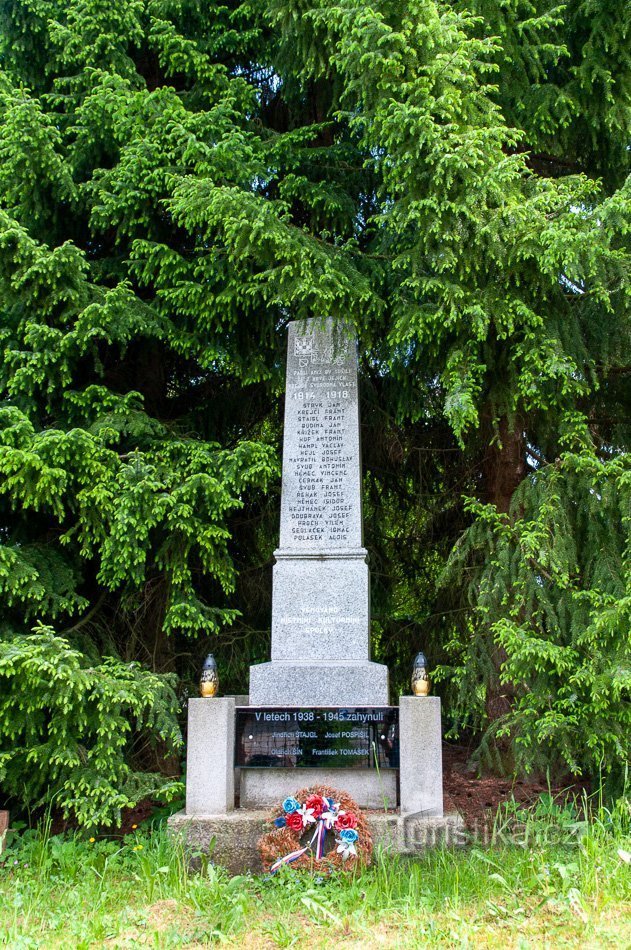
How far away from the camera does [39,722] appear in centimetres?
545

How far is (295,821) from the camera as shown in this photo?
4969 millimetres

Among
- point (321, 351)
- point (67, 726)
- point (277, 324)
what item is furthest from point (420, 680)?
point (277, 324)

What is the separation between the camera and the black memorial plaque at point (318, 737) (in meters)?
5.50

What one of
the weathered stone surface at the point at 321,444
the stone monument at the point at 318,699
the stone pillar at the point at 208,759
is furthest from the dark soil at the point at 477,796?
the weathered stone surface at the point at 321,444

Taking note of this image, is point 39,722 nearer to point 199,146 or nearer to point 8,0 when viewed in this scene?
point 199,146

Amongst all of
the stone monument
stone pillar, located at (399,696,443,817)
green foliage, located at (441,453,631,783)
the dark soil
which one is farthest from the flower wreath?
green foliage, located at (441,453,631,783)

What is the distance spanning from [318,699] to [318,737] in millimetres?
375

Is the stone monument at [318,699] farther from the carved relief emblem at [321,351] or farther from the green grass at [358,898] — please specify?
the green grass at [358,898]

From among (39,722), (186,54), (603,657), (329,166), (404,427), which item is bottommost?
(39,722)

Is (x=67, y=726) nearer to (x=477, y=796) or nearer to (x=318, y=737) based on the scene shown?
(x=318, y=737)

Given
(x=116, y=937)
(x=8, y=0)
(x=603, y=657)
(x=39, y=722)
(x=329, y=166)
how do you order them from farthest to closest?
(x=329, y=166) < (x=8, y=0) < (x=39, y=722) < (x=603, y=657) < (x=116, y=937)

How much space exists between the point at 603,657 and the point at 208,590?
3.70m

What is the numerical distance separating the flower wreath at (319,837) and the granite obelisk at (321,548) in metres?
0.96

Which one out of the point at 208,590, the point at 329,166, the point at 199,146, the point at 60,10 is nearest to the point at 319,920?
the point at 208,590
